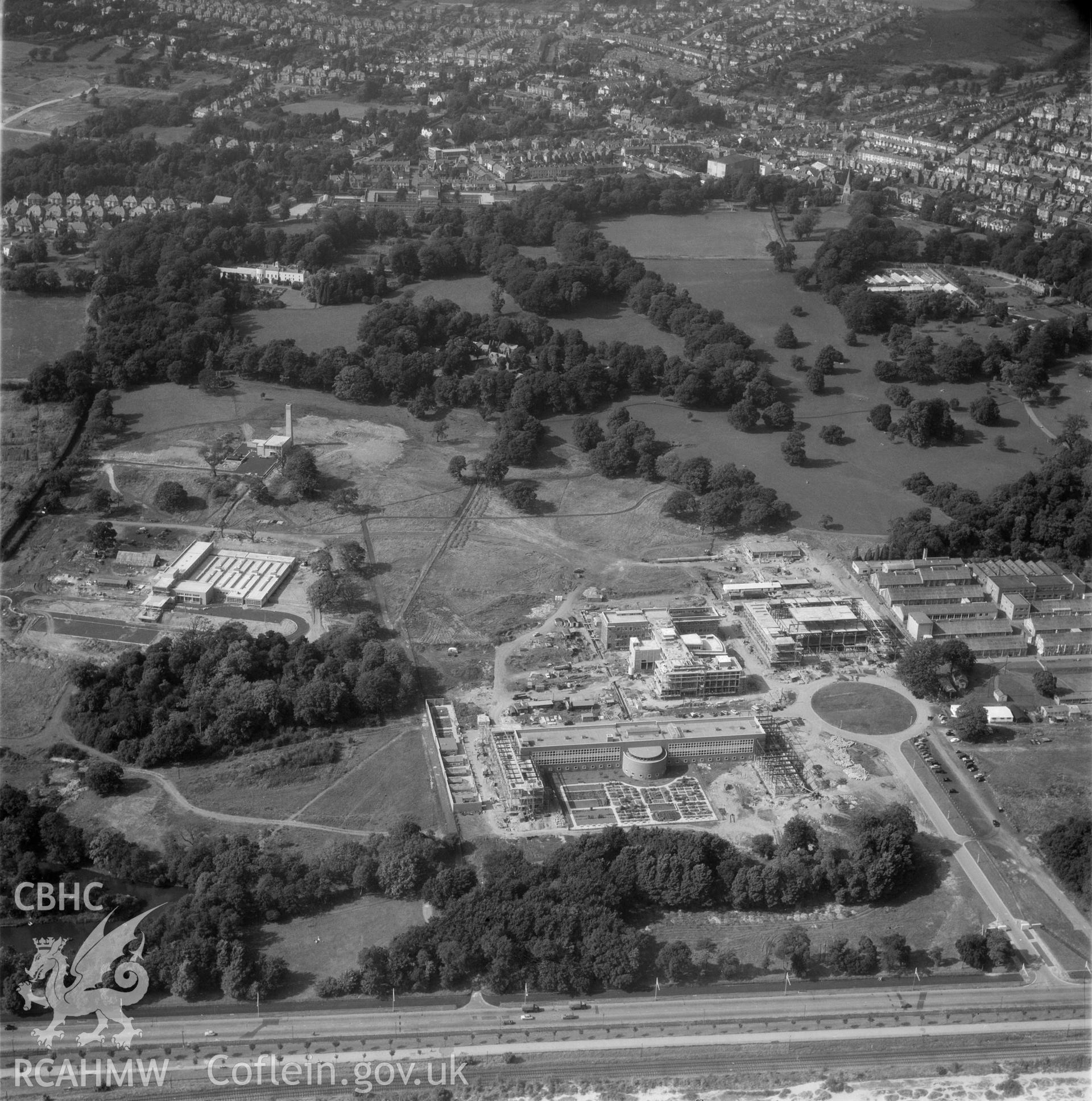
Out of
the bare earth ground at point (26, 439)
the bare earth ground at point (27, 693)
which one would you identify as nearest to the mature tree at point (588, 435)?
the bare earth ground at point (26, 439)

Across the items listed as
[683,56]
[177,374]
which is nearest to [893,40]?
[683,56]

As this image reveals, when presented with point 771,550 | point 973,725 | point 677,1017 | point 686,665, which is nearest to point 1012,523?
point 771,550

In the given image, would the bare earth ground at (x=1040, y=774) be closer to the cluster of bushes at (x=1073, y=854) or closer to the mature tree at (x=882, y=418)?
the cluster of bushes at (x=1073, y=854)

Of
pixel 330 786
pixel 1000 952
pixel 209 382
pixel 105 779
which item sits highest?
pixel 105 779

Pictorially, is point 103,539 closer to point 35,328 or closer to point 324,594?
point 324,594

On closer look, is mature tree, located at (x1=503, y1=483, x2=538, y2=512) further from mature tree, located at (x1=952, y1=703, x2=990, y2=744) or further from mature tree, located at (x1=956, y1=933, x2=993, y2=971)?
mature tree, located at (x1=956, y1=933, x2=993, y2=971)

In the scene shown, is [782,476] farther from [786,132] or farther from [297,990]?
[786,132]
